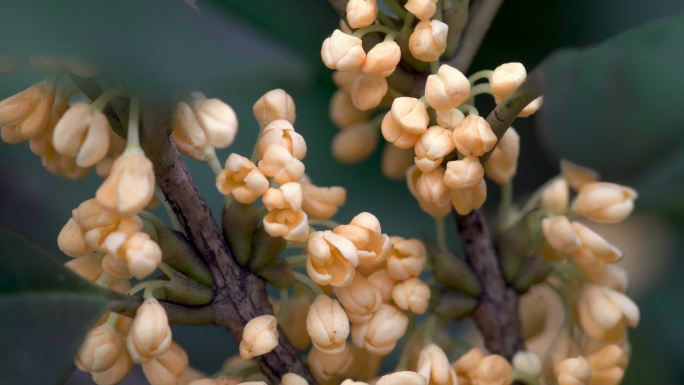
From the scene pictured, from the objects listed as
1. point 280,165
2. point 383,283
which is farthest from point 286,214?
point 383,283

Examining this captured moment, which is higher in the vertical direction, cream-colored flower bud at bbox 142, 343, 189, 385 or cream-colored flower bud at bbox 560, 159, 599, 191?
cream-colored flower bud at bbox 560, 159, 599, 191

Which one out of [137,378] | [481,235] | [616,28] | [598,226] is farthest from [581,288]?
[137,378]

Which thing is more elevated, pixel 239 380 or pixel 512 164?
pixel 512 164

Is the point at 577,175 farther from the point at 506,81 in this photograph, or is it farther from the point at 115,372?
the point at 115,372

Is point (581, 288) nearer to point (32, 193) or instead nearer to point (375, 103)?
point (375, 103)

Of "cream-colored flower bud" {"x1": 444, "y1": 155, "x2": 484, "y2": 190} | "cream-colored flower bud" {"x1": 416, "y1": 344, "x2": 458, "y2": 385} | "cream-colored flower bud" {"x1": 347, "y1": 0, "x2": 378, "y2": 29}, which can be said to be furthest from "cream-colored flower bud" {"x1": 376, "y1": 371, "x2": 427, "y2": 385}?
"cream-colored flower bud" {"x1": 347, "y1": 0, "x2": 378, "y2": 29}

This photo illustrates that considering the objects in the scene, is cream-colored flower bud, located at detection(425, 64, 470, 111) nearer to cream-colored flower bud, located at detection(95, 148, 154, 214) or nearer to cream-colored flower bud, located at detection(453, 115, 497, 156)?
cream-colored flower bud, located at detection(453, 115, 497, 156)

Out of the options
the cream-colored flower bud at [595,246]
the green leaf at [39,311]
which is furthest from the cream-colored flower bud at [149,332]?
the cream-colored flower bud at [595,246]
